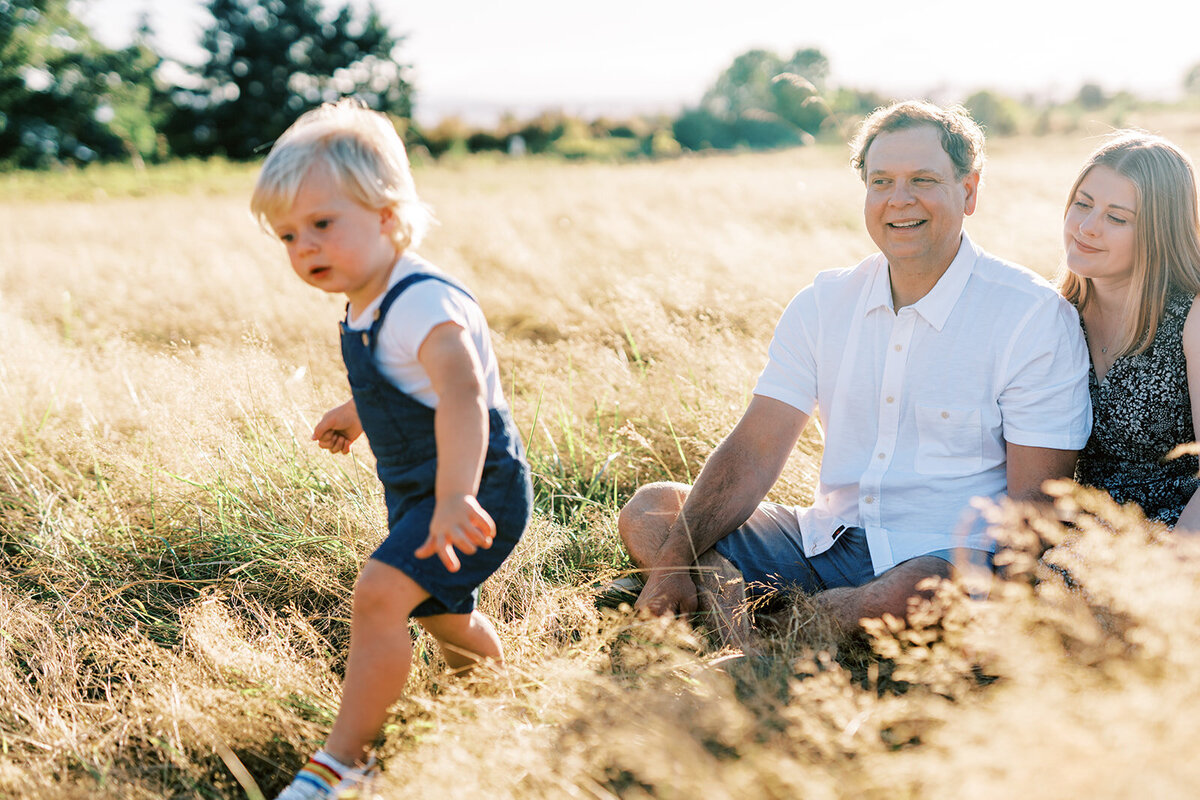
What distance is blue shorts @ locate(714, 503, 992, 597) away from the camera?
107 inches

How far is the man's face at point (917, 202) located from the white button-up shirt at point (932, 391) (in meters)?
0.08

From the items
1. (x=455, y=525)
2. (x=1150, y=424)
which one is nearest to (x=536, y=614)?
(x=455, y=525)

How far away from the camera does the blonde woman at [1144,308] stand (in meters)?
2.54

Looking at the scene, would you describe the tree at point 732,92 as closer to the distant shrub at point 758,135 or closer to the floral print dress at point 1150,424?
the distant shrub at point 758,135

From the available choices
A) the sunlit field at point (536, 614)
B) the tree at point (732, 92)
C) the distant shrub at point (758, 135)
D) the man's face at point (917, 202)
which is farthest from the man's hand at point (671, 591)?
the distant shrub at point (758, 135)

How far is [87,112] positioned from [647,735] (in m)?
29.2

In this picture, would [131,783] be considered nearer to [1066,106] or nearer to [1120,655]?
[1120,655]

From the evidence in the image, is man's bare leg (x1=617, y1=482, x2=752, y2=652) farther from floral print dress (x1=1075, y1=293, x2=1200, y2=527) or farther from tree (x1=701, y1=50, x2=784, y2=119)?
tree (x1=701, y1=50, x2=784, y2=119)

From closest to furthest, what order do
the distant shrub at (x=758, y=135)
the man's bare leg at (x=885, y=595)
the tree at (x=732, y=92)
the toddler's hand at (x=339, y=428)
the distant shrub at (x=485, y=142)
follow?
the toddler's hand at (x=339, y=428)
the man's bare leg at (x=885, y=595)
the tree at (x=732, y=92)
the distant shrub at (x=758, y=135)
the distant shrub at (x=485, y=142)

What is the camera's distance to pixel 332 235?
1.93 m

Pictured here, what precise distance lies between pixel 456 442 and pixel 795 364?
1.32 metres

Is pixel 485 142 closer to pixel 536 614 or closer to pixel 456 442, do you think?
pixel 536 614

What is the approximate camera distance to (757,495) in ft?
9.10

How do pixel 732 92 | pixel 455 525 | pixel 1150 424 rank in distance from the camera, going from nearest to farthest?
pixel 455 525, pixel 1150 424, pixel 732 92
